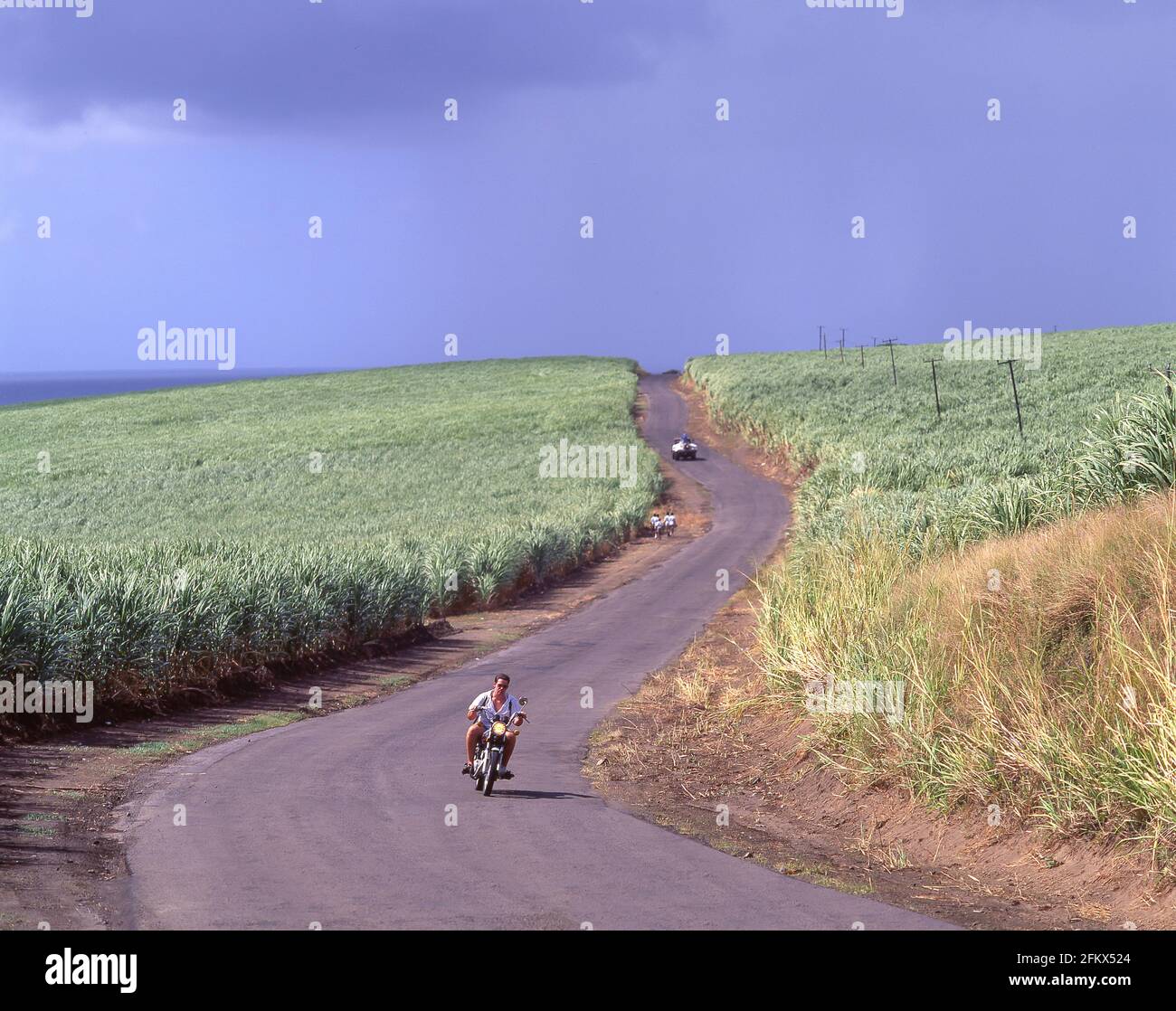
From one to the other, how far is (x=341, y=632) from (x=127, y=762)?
9.35 meters

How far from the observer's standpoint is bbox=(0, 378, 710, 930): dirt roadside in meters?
8.48

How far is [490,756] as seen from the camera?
40.3ft

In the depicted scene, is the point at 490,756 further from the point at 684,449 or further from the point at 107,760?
the point at 684,449

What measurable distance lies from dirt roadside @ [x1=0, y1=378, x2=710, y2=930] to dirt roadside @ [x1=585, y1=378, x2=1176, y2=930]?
4.88 metres

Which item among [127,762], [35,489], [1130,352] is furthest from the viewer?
[1130,352]

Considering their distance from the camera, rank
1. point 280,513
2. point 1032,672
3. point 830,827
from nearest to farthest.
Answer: point 1032,672, point 830,827, point 280,513

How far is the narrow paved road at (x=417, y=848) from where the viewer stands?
313 inches

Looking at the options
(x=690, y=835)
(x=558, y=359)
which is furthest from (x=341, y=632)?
(x=558, y=359)

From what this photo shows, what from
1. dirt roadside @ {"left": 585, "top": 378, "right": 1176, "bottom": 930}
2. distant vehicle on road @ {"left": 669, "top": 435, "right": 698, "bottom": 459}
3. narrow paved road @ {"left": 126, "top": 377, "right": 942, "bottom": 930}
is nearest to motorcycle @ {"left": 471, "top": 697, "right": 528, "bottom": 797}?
narrow paved road @ {"left": 126, "top": 377, "right": 942, "bottom": 930}

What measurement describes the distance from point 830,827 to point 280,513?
4221cm

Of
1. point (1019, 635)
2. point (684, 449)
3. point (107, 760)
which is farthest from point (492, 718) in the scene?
point (684, 449)

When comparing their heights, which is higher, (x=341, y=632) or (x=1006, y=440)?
(x=1006, y=440)
